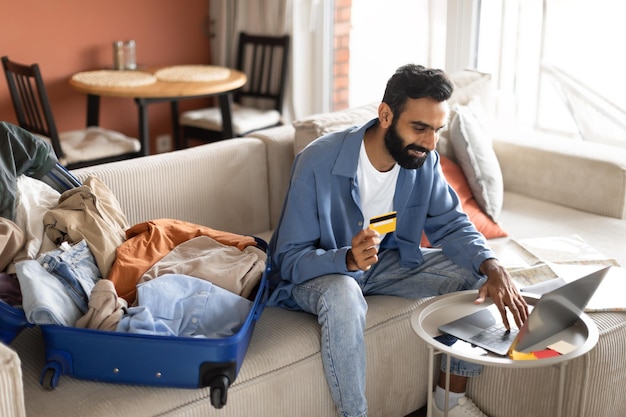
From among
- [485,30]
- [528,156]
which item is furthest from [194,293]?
[485,30]

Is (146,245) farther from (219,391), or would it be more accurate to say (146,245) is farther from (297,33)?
(297,33)

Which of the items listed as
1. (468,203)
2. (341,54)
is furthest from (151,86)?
(468,203)

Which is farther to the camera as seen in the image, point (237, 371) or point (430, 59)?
point (430, 59)

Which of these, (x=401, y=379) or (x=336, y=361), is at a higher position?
(x=336, y=361)

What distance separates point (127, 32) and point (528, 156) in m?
2.78

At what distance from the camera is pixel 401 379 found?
88.0 inches

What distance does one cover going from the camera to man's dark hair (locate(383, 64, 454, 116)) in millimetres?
2049

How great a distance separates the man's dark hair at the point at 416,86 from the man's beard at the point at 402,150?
6cm

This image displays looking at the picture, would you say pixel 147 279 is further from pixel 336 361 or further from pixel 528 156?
pixel 528 156

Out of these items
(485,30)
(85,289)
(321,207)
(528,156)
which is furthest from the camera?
(485,30)

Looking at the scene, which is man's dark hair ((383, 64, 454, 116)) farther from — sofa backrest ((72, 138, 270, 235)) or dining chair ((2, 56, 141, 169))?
dining chair ((2, 56, 141, 169))

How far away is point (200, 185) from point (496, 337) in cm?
124

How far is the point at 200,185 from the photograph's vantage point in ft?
8.72

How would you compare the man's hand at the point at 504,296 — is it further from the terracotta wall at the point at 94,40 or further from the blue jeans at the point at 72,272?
the terracotta wall at the point at 94,40
